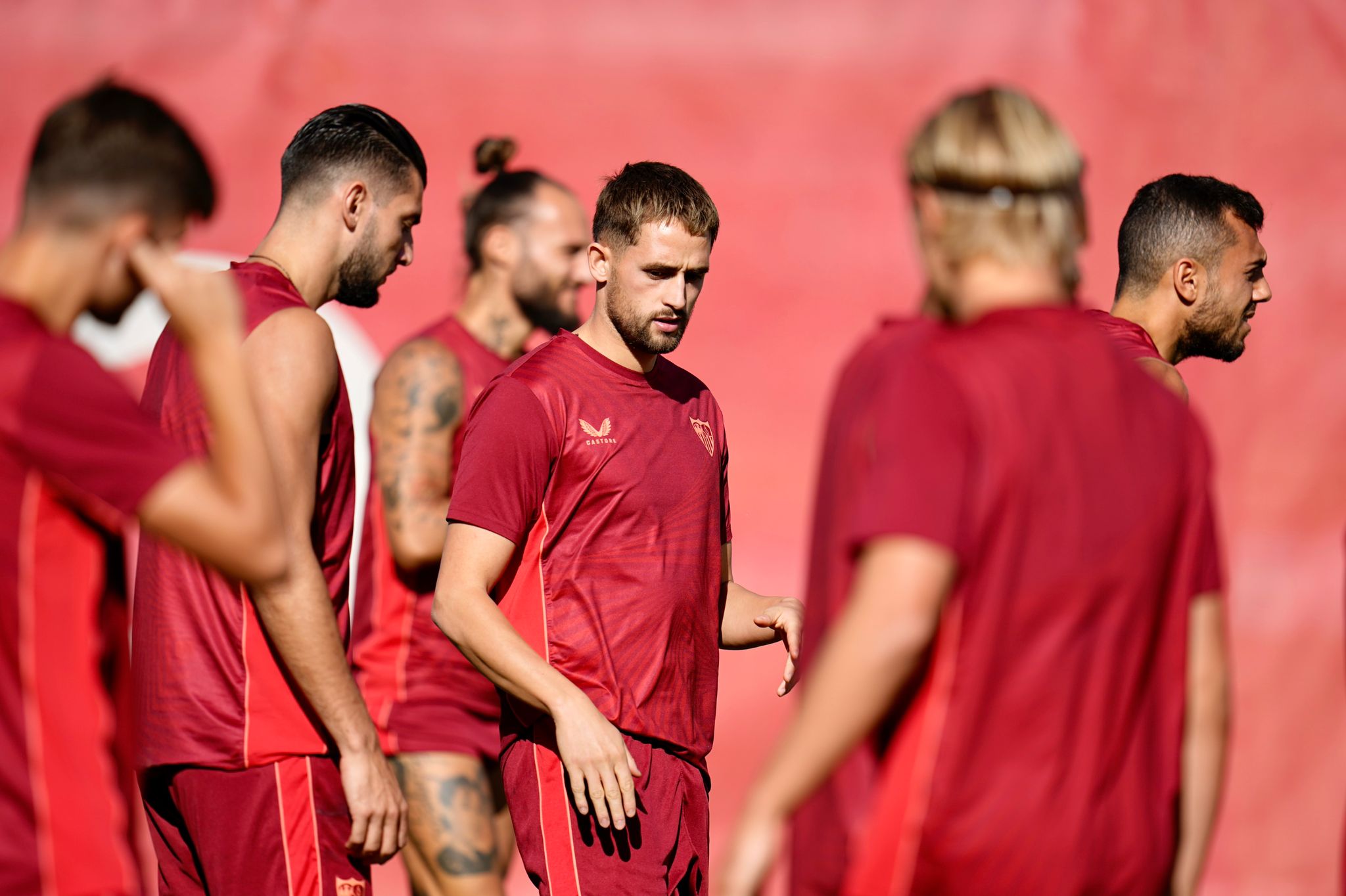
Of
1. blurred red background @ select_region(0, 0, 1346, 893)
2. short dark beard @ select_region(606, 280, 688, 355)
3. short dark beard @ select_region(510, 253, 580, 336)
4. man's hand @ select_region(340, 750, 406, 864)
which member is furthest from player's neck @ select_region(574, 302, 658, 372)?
blurred red background @ select_region(0, 0, 1346, 893)

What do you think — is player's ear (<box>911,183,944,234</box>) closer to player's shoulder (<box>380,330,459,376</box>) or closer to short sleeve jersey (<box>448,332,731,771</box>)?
short sleeve jersey (<box>448,332,731,771</box>)

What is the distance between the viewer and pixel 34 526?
1.79 metres

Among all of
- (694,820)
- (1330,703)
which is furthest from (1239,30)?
(694,820)

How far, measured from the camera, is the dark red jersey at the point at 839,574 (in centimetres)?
179

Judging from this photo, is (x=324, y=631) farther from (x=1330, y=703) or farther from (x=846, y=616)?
(x=1330, y=703)

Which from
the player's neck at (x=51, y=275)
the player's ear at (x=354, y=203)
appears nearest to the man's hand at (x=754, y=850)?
the player's neck at (x=51, y=275)

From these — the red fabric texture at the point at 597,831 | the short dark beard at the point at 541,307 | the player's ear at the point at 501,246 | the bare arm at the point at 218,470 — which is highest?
the player's ear at the point at 501,246

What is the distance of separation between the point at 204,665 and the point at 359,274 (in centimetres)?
90

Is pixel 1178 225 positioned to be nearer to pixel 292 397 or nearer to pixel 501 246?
pixel 501 246

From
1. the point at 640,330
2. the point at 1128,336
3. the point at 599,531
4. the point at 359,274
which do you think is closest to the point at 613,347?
the point at 640,330

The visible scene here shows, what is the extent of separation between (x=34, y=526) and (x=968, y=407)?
3.96 ft

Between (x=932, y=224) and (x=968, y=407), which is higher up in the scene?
(x=932, y=224)

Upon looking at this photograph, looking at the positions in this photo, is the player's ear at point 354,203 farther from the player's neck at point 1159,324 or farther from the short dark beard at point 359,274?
the player's neck at point 1159,324

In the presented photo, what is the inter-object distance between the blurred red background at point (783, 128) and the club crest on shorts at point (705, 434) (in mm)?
2013
